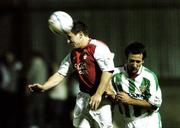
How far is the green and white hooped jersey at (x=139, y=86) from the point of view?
922 cm

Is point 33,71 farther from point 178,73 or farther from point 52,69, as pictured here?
point 178,73

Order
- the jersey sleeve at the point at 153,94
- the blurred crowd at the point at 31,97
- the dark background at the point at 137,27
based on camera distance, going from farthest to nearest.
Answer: the dark background at the point at 137,27 → the blurred crowd at the point at 31,97 → the jersey sleeve at the point at 153,94

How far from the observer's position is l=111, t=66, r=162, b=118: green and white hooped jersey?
363 inches

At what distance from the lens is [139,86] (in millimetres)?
9266

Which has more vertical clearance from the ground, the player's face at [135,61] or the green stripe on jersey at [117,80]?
the player's face at [135,61]

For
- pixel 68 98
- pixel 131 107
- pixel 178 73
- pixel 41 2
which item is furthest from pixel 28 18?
pixel 131 107

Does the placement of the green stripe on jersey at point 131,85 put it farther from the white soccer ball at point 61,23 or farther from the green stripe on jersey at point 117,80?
the white soccer ball at point 61,23

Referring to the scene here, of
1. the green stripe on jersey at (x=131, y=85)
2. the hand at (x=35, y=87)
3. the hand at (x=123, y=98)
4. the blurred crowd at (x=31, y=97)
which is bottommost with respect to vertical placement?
the blurred crowd at (x=31, y=97)

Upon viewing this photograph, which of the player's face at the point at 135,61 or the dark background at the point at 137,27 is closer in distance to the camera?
the player's face at the point at 135,61

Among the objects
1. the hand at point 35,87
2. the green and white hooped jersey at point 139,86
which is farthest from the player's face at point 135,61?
the hand at point 35,87

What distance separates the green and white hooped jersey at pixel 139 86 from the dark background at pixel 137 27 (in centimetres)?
443

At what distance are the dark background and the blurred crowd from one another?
0.60ft

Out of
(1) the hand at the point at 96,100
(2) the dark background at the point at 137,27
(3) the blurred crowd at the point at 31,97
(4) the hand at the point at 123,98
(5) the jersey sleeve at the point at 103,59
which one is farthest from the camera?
(2) the dark background at the point at 137,27

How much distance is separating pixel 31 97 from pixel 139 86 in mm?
4971
